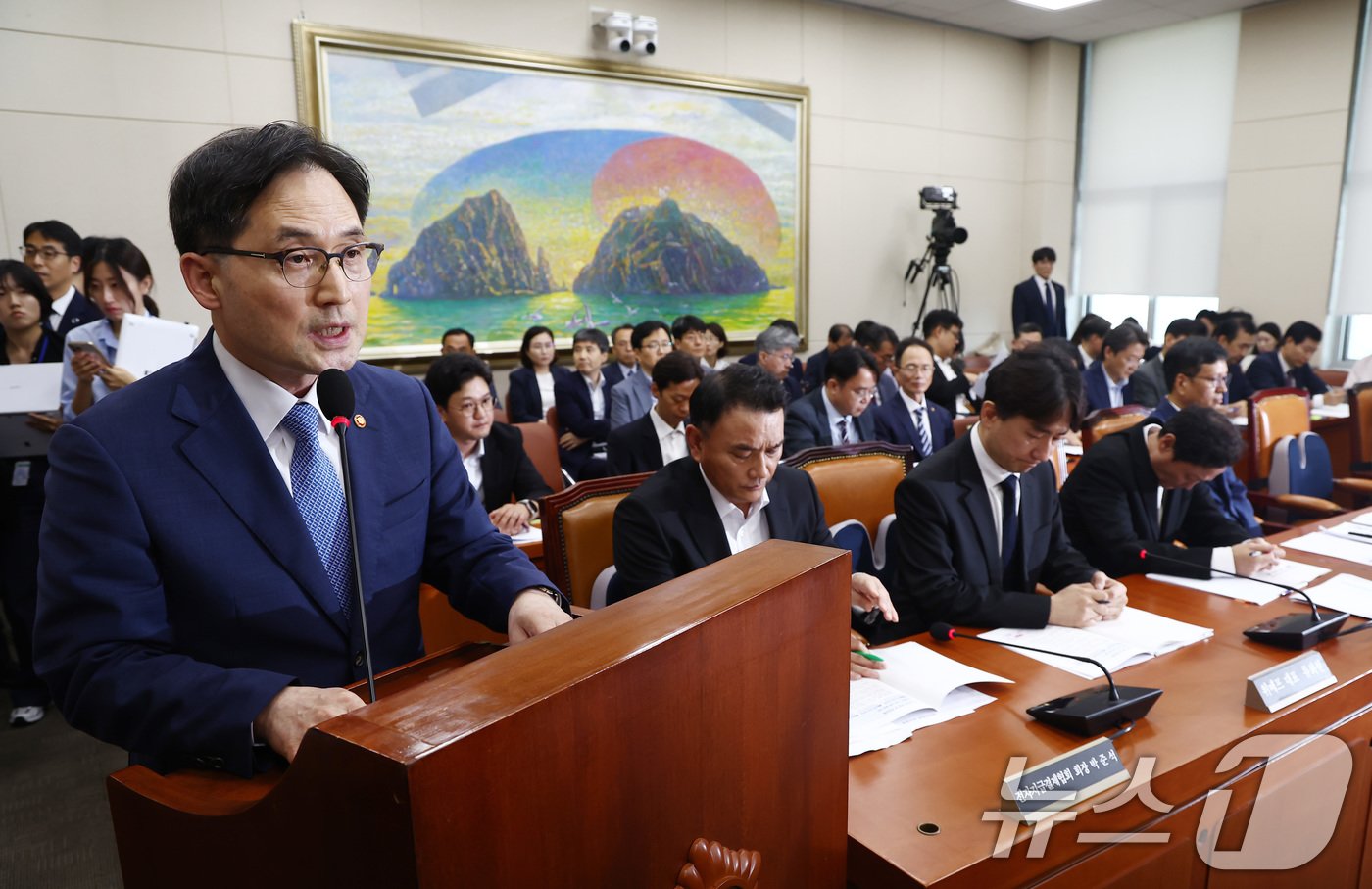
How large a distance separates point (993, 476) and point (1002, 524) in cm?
13

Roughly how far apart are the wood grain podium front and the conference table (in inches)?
10.6

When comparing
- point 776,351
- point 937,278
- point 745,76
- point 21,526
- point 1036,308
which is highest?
point 745,76

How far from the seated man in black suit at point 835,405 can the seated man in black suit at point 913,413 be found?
249 millimetres

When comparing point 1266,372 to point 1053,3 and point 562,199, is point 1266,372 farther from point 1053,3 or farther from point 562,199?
point 562,199

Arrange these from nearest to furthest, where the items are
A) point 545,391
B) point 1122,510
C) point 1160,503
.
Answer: point 1122,510 → point 1160,503 → point 545,391

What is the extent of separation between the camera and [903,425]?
4047 millimetres

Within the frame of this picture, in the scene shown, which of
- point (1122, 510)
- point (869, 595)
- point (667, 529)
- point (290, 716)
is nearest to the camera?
point (290, 716)

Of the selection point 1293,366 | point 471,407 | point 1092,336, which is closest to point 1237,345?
point 1293,366

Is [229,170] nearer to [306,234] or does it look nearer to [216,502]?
[306,234]

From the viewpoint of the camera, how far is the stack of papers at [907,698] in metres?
1.27

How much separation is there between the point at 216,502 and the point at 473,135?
5197 mm

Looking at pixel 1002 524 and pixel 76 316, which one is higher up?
pixel 76 316

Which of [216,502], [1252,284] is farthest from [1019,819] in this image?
[1252,284]

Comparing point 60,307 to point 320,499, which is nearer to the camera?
point 320,499
